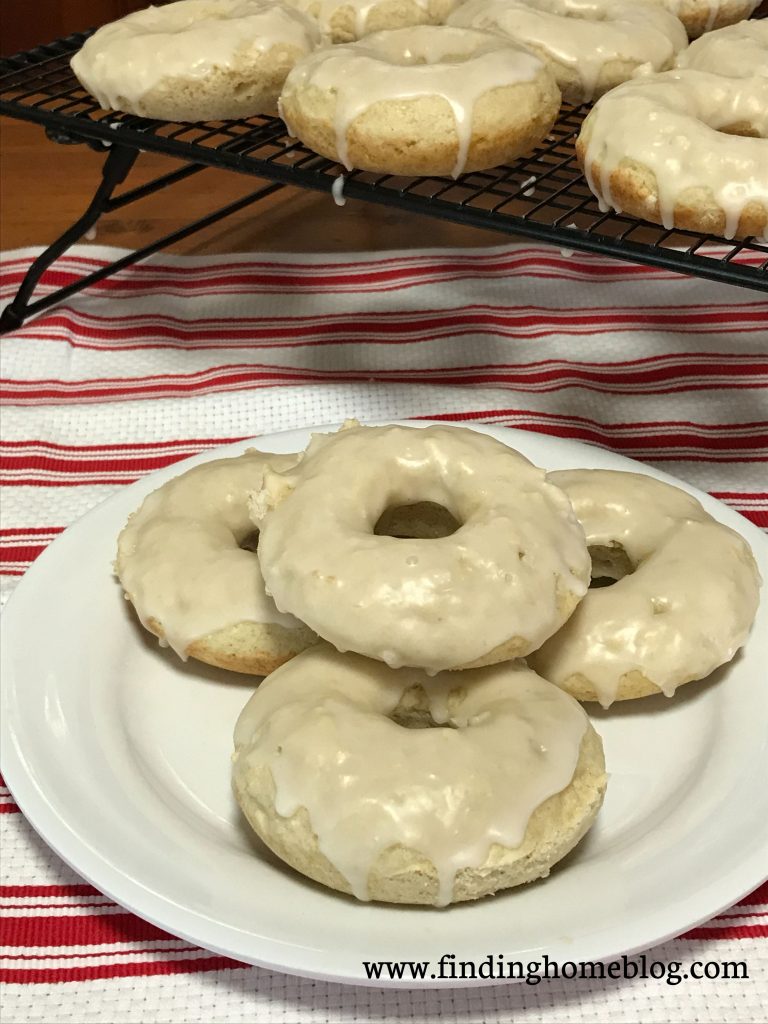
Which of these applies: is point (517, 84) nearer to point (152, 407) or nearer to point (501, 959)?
point (152, 407)

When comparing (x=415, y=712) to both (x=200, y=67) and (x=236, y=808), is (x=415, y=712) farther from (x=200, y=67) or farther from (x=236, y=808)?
(x=200, y=67)

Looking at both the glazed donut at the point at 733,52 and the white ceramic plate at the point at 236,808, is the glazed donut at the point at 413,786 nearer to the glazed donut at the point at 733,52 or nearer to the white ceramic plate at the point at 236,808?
the white ceramic plate at the point at 236,808

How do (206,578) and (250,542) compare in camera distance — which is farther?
(250,542)

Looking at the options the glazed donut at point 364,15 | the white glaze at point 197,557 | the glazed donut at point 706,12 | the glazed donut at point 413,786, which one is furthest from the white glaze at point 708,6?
the glazed donut at point 413,786

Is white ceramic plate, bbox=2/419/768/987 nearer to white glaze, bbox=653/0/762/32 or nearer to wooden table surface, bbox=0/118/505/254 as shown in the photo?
white glaze, bbox=653/0/762/32

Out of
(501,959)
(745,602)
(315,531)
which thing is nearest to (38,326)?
(315,531)

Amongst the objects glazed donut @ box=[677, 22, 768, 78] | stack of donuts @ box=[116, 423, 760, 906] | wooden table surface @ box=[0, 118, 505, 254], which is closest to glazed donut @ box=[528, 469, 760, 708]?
stack of donuts @ box=[116, 423, 760, 906]

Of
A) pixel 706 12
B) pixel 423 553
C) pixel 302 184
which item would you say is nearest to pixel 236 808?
pixel 423 553
